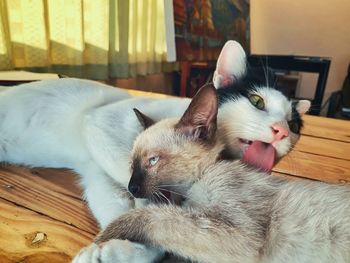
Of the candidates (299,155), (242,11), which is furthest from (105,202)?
(242,11)

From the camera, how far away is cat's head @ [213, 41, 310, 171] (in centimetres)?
71

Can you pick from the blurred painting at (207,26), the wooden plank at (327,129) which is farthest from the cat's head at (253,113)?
the blurred painting at (207,26)

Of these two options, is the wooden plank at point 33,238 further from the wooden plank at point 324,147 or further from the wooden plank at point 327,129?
the wooden plank at point 327,129

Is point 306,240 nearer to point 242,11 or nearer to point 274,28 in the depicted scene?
point 242,11

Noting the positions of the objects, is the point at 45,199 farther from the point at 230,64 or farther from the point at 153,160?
the point at 230,64

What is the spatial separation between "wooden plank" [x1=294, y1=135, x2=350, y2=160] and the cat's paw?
31.1 inches

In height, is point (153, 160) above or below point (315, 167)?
above

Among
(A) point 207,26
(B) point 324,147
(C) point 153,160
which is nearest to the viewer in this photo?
(C) point 153,160

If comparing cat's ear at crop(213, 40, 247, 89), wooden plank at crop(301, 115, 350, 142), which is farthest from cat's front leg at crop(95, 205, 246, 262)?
wooden plank at crop(301, 115, 350, 142)

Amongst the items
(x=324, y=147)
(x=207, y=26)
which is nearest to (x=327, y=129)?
(x=324, y=147)

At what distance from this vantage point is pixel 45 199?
692 millimetres

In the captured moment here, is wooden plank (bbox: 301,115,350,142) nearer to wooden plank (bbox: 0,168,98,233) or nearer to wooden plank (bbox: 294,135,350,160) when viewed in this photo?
wooden plank (bbox: 294,135,350,160)

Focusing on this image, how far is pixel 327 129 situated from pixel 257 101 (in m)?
0.93

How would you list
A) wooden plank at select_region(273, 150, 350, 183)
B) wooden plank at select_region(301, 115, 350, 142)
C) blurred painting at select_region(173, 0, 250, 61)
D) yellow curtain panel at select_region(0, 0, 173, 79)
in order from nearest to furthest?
wooden plank at select_region(273, 150, 350, 183) < wooden plank at select_region(301, 115, 350, 142) < yellow curtain panel at select_region(0, 0, 173, 79) < blurred painting at select_region(173, 0, 250, 61)
